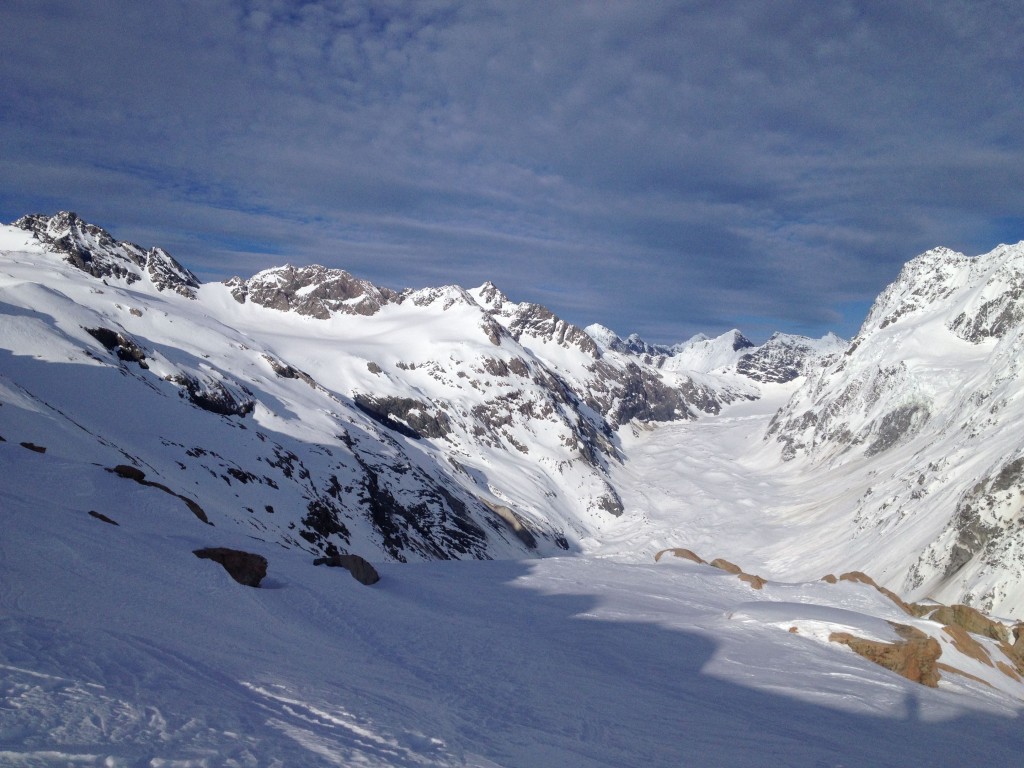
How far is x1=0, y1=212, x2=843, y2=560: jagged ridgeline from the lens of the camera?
137 ft

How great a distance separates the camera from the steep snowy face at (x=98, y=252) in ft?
398

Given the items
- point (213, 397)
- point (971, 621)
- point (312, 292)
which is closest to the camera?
point (971, 621)

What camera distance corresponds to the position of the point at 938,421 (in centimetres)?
8100

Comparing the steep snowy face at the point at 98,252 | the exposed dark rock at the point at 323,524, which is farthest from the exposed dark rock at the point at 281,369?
the steep snowy face at the point at 98,252

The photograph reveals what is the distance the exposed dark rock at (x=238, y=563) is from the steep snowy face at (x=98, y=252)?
5034 inches

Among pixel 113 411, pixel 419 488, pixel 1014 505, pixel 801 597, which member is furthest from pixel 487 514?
pixel 801 597

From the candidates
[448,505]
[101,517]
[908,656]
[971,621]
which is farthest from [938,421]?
[101,517]

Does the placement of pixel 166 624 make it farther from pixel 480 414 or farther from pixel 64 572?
pixel 480 414

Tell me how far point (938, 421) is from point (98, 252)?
143 m

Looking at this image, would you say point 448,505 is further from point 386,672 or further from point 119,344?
point 386,672

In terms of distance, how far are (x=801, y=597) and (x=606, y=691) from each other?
570 inches

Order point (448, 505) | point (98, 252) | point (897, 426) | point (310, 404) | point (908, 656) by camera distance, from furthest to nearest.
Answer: point (98, 252) → point (897, 426) → point (310, 404) → point (448, 505) → point (908, 656)

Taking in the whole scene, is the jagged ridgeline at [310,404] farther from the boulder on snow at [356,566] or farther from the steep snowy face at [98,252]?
the boulder on snow at [356,566]

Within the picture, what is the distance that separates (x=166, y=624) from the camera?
8711 mm
